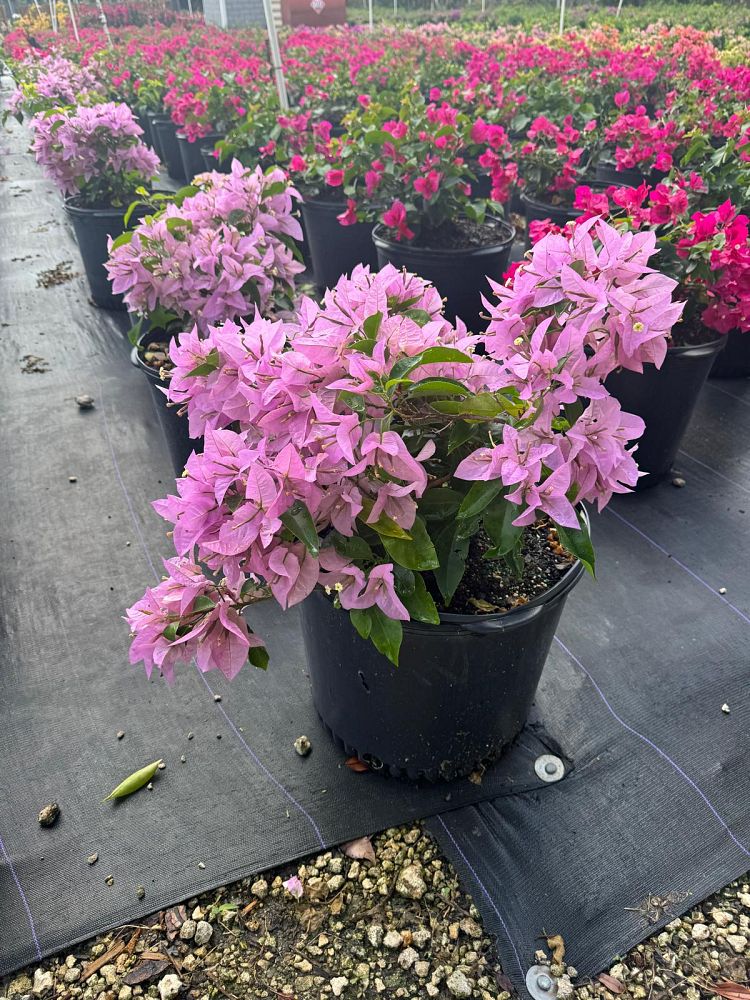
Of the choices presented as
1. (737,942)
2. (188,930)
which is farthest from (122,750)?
(737,942)

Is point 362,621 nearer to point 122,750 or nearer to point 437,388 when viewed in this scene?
point 437,388

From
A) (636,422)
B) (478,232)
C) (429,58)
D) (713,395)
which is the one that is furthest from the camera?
(429,58)

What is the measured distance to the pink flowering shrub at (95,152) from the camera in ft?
10.9

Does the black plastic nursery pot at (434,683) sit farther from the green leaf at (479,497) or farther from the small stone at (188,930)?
the small stone at (188,930)

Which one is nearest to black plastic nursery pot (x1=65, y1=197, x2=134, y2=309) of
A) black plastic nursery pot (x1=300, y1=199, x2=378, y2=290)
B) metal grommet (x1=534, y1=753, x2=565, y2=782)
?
black plastic nursery pot (x1=300, y1=199, x2=378, y2=290)

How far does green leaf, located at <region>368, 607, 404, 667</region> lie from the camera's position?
1040mm

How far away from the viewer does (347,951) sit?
1302 mm

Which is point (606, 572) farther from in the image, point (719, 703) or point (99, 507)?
point (99, 507)

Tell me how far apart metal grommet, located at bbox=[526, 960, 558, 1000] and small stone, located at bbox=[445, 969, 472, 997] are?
0.11 meters

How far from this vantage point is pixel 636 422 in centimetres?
98

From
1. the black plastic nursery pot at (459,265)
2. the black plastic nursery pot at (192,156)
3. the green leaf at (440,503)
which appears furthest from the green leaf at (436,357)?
the black plastic nursery pot at (192,156)

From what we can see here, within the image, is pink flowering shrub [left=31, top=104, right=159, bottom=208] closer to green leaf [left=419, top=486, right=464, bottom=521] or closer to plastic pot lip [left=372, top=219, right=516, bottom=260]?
plastic pot lip [left=372, top=219, right=516, bottom=260]

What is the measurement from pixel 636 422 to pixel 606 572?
1239 millimetres

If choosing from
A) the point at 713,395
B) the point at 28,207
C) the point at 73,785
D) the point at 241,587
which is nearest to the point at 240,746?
the point at 73,785
